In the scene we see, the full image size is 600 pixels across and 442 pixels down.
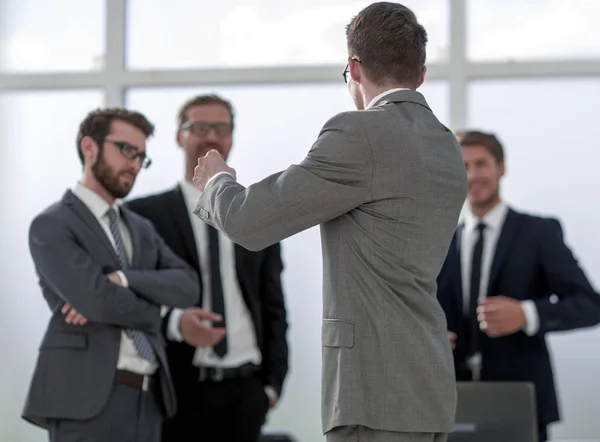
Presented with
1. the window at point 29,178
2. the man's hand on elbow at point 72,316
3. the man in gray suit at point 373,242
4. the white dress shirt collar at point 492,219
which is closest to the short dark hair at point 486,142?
the white dress shirt collar at point 492,219

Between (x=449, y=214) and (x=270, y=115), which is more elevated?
(x=270, y=115)

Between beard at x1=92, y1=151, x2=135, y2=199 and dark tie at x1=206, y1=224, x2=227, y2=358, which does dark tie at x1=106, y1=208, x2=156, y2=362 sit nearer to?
beard at x1=92, y1=151, x2=135, y2=199

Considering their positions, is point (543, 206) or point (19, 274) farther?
point (19, 274)

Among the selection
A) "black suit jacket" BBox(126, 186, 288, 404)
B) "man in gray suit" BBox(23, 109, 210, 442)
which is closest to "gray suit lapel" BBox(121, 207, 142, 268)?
"man in gray suit" BBox(23, 109, 210, 442)

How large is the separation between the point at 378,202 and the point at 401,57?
14.8 inches

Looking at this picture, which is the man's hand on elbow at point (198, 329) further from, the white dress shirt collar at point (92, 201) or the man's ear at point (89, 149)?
the man's ear at point (89, 149)

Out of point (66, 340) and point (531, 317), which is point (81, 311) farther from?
point (531, 317)

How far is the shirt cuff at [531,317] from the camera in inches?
151

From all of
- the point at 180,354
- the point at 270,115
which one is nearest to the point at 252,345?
the point at 180,354

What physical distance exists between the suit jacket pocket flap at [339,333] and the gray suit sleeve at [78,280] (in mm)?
1207

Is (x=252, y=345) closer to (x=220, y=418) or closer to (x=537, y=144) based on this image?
(x=220, y=418)

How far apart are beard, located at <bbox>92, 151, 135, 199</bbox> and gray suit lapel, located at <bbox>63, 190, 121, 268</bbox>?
0.48 feet

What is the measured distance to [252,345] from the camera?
161 inches

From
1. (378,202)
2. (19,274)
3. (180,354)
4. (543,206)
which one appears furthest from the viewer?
(19,274)
